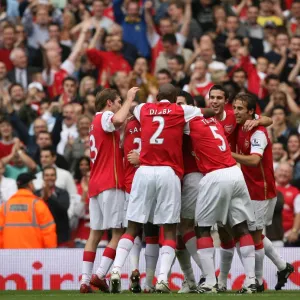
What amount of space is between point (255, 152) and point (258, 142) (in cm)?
16

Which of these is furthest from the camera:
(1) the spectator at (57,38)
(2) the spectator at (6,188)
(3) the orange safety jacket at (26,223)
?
(1) the spectator at (57,38)

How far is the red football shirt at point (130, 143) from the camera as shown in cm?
1577

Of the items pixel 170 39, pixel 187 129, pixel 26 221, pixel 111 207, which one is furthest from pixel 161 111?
pixel 170 39

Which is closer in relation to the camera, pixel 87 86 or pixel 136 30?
pixel 87 86

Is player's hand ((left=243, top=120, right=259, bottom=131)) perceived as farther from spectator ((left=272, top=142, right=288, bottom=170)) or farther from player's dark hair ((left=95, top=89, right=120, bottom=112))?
spectator ((left=272, top=142, right=288, bottom=170))

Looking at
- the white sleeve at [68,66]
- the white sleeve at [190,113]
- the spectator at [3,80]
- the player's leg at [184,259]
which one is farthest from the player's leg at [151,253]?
the white sleeve at [68,66]

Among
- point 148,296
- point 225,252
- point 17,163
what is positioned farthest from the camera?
point 17,163

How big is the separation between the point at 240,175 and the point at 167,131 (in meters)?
1.00

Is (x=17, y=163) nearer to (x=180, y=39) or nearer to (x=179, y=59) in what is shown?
(x=179, y=59)

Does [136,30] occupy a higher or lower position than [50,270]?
higher

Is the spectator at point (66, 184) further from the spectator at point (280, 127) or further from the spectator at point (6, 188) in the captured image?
the spectator at point (280, 127)

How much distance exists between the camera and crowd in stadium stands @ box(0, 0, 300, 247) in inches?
808

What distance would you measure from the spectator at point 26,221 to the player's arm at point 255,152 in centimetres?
376

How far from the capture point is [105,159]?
51.3ft
